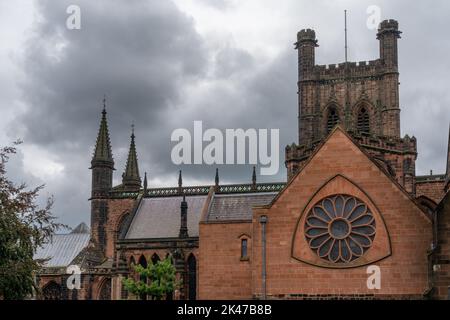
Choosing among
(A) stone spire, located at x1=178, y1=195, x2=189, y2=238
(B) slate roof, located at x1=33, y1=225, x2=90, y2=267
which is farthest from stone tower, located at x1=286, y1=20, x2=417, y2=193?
(B) slate roof, located at x1=33, y1=225, x2=90, y2=267

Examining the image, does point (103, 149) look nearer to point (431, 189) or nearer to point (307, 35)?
point (307, 35)

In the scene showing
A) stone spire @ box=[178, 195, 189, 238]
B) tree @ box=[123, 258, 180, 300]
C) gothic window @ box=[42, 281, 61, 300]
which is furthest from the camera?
gothic window @ box=[42, 281, 61, 300]

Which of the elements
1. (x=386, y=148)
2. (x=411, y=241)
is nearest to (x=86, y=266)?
(x=386, y=148)

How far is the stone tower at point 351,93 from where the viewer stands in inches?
2891

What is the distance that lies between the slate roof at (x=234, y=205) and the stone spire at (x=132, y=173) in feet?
74.9

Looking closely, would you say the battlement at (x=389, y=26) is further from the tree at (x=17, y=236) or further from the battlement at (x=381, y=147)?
the tree at (x=17, y=236)

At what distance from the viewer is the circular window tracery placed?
3691 centimetres

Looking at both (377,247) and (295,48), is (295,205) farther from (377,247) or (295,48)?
(295,48)

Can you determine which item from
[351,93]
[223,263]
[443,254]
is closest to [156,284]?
[223,263]

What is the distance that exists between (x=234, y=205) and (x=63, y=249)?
2735 cm

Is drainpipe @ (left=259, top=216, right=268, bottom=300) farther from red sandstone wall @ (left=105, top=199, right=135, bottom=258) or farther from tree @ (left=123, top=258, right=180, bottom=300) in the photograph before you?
red sandstone wall @ (left=105, top=199, right=135, bottom=258)

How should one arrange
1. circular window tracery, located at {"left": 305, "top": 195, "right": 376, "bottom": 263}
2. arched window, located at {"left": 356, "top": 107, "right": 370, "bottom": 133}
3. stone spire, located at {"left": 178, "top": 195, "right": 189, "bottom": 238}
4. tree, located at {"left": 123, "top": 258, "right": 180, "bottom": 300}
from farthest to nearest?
arched window, located at {"left": 356, "top": 107, "right": 370, "bottom": 133}, stone spire, located at {"left": 178, "top": 195, "right": 189, "bottom": 238}, tree, located at {"left": 123, "top": 258, "right": 180, "bottom": 300}, circular window tracery, located at {"left": 305, "top": 195, "right": 376, "bottom": 263}

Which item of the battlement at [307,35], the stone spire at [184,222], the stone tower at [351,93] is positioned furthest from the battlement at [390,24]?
the stone spire at [184,222]
